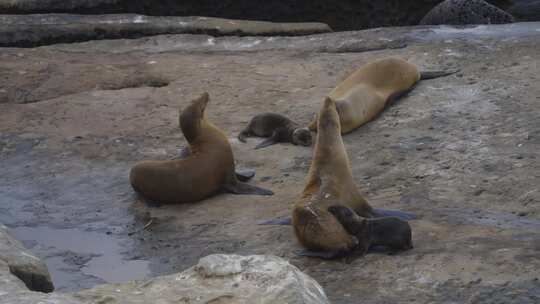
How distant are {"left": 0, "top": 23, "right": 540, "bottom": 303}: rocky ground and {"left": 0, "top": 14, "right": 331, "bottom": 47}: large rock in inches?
18.0

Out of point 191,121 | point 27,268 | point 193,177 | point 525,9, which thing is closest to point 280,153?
point 191,121

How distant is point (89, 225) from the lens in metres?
7.11

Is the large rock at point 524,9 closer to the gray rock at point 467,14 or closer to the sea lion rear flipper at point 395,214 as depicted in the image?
the gray rock at point 467,14

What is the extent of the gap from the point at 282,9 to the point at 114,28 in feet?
8.42

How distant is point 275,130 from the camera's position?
28.1 feet

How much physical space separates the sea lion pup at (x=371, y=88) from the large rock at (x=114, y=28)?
3265 mm

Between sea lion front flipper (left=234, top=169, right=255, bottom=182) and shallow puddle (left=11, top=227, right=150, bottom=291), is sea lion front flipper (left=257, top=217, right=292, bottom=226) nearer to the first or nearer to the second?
shallow puddle (left=11, top=227, right=150, bottom=291)

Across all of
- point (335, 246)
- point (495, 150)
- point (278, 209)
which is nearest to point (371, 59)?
point (495, 150)

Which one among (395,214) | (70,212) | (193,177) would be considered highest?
(395,214)

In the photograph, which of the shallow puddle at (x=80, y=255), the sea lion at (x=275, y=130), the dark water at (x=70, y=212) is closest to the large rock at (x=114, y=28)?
the dark water at (x=70, y=212)

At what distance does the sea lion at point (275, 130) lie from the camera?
332 inches

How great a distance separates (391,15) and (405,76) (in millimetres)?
5496

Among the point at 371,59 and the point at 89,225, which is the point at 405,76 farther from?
the point at 89,225

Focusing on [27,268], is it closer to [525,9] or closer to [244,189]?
[244,189]
